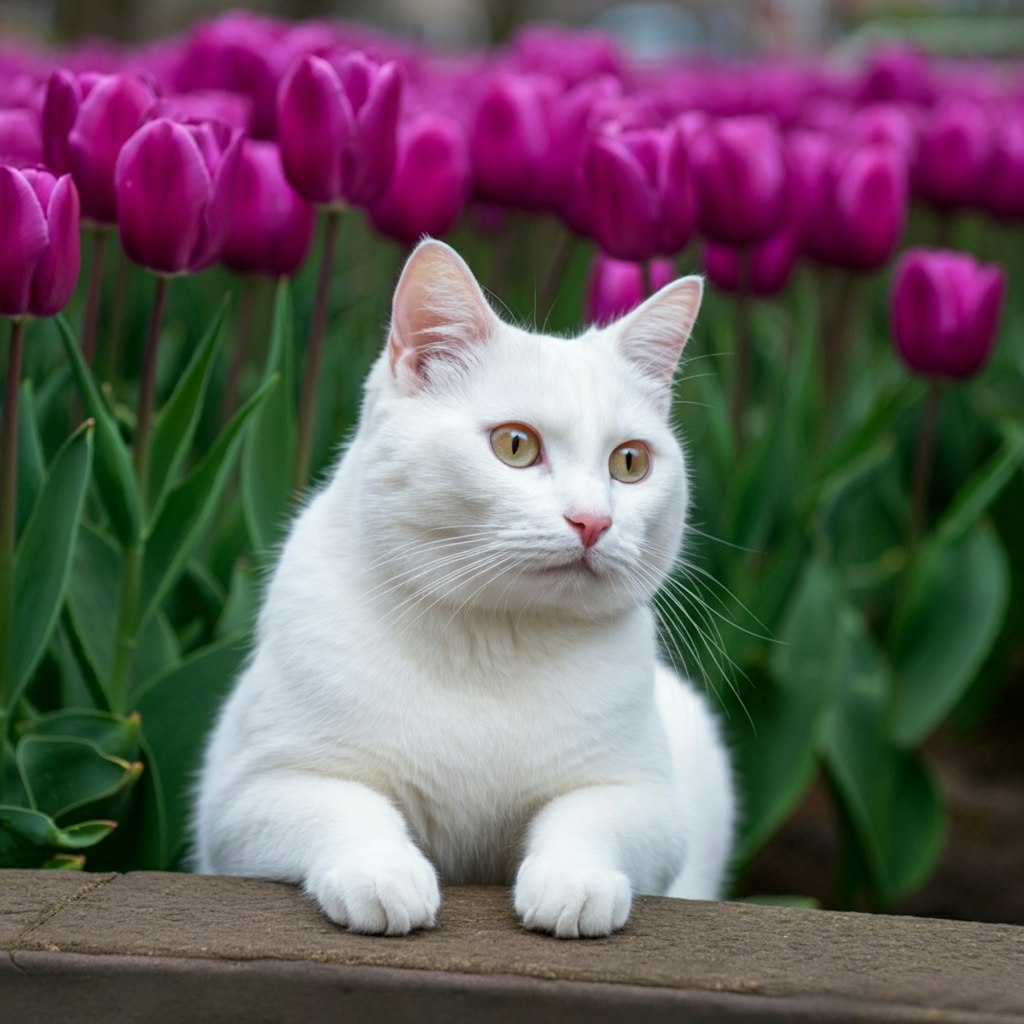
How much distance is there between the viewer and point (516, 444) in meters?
1.73

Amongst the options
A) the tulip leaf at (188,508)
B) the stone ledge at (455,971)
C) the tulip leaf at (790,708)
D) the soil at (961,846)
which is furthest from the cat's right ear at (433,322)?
the soil at (961,846)

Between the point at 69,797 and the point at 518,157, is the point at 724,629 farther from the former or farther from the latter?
the point at 69,797

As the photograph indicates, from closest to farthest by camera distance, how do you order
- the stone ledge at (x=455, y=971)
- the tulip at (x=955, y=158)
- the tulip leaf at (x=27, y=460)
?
the stone ledge at (x=455, y=971) < the tulip leaf at (x=27, y=460) < the tulip at (x=955, y=158)

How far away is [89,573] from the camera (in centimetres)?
212

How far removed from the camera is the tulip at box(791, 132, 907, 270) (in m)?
2.88

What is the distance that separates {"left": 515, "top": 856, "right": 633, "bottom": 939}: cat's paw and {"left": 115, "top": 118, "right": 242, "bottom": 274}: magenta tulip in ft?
3.19

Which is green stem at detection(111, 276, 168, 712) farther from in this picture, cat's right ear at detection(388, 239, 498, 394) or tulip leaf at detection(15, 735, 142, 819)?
cat's right ear at detection(388, 239, 498, 394)

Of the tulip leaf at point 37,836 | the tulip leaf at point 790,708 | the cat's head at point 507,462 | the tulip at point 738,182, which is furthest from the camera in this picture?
the tulip at point 738,182

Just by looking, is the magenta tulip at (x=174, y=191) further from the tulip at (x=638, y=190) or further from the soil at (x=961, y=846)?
the soil at (x=961, y=846)

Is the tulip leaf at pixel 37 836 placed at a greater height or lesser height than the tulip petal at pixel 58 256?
lesser

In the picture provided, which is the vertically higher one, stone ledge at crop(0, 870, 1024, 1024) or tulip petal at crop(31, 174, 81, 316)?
tulip petal at crop(31, 174, 81, 316)

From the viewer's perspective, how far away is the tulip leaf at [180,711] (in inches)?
81.7

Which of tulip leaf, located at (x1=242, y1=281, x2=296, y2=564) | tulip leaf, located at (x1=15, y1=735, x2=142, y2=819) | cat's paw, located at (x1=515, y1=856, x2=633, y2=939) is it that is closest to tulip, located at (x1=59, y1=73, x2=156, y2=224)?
tulip leaf, located at (x1=242, y1=281, x2=296, y2=564)

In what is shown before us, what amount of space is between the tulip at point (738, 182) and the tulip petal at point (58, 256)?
120 cm
